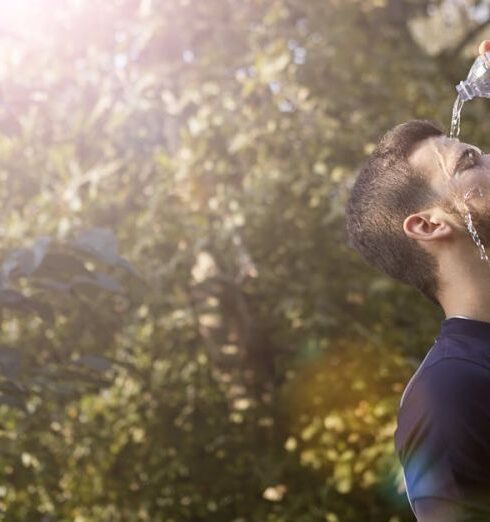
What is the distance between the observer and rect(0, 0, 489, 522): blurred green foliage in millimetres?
4777

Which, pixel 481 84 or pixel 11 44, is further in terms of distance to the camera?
pixel 11 44

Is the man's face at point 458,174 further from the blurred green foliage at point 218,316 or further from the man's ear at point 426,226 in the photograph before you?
the blurred green foliage at point 218,316

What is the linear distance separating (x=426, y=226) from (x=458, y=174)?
5.7 inches

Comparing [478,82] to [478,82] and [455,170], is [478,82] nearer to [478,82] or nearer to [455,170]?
[478,82]

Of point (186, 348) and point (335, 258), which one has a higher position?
point (335, 258)

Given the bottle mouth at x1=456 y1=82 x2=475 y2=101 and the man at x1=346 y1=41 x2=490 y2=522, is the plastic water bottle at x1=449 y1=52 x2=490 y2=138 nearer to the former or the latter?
the bottle mouth at x1=456 y1=82 x2=475 y2=101

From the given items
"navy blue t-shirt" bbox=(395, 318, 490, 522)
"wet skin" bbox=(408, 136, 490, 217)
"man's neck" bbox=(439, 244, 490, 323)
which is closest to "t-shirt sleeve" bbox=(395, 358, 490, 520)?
"navy blue t-shirt" bbox=(395, 318, 490, 522)

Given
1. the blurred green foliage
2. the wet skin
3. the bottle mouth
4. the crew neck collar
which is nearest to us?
the crew neck collar

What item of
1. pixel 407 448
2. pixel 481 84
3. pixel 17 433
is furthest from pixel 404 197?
pixel 17 433

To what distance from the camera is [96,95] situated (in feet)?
21.6

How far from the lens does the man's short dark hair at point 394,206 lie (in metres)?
2.01

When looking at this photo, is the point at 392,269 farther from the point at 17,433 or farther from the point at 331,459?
the point at 331,459

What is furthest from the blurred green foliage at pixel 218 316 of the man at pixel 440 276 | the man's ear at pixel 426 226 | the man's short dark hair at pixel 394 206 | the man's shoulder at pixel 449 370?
the man's shoulder at pixel 449 370

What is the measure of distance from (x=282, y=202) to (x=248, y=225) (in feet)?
0.97
